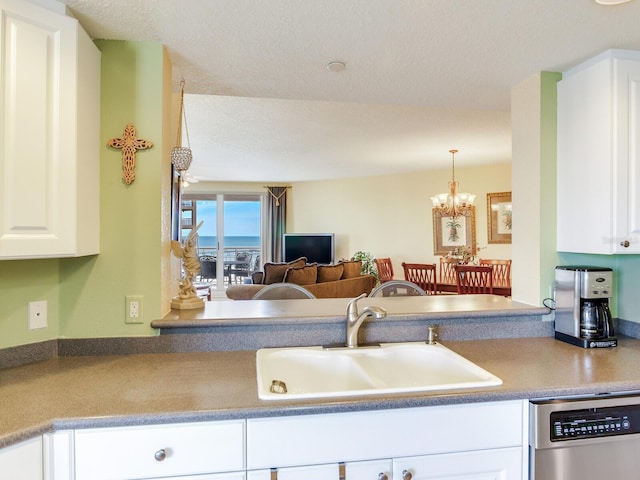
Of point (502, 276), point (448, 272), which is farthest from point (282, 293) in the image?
point (448, 272)

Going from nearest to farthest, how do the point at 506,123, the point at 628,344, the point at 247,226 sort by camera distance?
the point at 628,344 → the point at 506,123 → the point at 247,226

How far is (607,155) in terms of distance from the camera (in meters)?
1.66

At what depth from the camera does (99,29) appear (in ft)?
5.09

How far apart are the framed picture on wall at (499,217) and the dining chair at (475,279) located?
1.80 metres

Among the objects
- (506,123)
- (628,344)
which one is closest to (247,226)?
(506,123)

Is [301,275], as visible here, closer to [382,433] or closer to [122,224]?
[122,224]

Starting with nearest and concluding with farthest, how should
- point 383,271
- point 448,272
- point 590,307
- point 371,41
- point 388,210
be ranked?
1. point 371,41
2. point 590,307
3. point 448,272
4. point 383,271
5. point 388,210

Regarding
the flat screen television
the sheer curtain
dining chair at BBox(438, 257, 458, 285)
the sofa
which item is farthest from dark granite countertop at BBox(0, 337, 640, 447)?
the sheer curtain

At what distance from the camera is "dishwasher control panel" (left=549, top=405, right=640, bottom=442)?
4.11 ft

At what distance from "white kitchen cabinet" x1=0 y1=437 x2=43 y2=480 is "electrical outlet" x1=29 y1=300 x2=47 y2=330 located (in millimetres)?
665

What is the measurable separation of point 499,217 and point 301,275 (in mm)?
3377

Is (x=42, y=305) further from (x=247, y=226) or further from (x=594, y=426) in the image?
(x=247, y=226)

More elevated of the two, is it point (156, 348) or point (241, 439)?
point (156, 348)

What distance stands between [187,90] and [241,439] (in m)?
1.82
